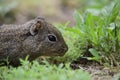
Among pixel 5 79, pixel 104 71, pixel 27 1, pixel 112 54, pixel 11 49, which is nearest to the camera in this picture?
pixel 5 79

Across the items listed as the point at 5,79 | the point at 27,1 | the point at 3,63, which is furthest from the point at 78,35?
the point at 27,1

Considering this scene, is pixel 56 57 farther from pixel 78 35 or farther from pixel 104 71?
pixel 104 71

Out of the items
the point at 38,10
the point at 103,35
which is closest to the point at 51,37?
the point at 103,35

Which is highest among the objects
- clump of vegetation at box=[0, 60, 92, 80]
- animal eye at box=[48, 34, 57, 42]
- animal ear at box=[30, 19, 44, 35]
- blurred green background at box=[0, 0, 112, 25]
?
blurred green background at box=[0, 0, 112, 25]

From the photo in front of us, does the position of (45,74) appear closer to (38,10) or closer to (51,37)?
(51,37)

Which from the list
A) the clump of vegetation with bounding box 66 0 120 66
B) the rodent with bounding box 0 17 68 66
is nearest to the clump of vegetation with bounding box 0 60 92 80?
the clump of vegetation with bounding box 66 0 120 66

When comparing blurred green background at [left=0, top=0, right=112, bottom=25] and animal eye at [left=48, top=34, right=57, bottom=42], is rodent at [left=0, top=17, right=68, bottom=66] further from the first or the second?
blurred green background at [left=0, top=0, right=112, bottom=25]

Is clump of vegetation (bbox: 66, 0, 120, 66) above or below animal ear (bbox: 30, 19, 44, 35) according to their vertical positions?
below
